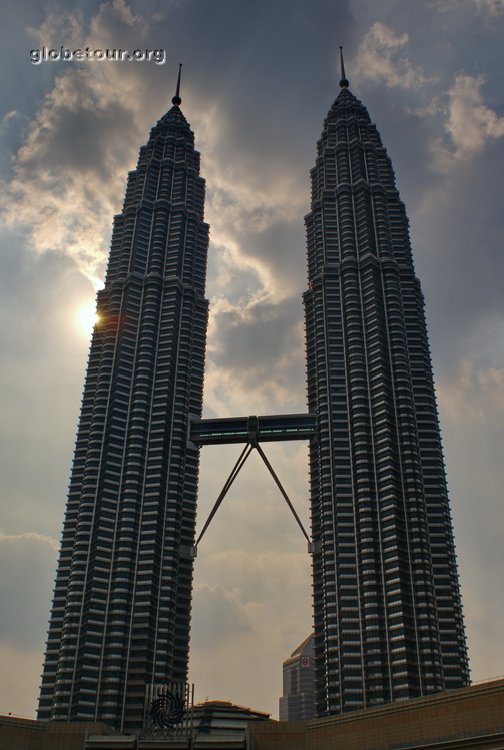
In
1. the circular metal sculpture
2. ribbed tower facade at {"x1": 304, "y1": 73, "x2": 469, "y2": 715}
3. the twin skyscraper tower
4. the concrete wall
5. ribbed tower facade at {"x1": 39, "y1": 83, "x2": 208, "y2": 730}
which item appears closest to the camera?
the concrete wall

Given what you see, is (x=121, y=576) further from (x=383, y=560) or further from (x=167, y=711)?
(x=167, y=711)

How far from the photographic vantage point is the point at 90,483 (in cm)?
18938

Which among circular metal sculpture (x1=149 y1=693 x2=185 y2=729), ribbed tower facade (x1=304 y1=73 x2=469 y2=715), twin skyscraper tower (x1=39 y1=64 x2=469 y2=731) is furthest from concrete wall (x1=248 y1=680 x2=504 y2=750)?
twin skyscraper tower (x1=39 y1=64 x2=469 y2=731)

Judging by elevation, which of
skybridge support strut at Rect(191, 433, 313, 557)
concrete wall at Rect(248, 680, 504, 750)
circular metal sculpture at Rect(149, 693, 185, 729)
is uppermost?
skybridge support strut at Rect(191, 433, 313, 557)

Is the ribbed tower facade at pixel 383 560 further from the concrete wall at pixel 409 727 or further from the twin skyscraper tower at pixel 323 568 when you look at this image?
the concrete wall at pixel 409 727

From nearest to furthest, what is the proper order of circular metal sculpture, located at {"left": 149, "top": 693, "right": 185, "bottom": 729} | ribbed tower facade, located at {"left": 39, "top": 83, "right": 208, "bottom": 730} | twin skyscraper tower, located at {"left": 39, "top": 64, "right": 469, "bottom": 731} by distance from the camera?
circular metal sculpture, located at {"left": 149, "top": 693, "right": 185, "bottom": 729}
twin skyscraper tower, located at {"left": 39, "top": 64, "right": 469, "bottom": 731}
ribbed tower facade, located at {"left": 39, "top": 83, "right": 208, "bottom": 730}

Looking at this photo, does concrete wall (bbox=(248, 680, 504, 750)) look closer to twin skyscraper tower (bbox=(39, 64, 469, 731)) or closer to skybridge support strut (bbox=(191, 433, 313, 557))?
skybridge support strut (bbox=(191, 433, 313, 557))

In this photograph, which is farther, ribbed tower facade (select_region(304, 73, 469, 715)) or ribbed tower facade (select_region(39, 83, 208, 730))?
ribbed tower facade (select_region(39, 83, 208, 730))

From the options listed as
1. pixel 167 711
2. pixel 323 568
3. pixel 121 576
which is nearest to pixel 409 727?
pixel 167 711

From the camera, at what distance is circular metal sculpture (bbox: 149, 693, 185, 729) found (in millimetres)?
87375

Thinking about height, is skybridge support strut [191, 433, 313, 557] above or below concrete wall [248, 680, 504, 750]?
above

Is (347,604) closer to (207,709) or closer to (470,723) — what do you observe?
(207,709)

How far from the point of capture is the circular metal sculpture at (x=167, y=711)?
8738 cm

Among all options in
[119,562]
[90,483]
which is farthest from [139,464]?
[119,562]
